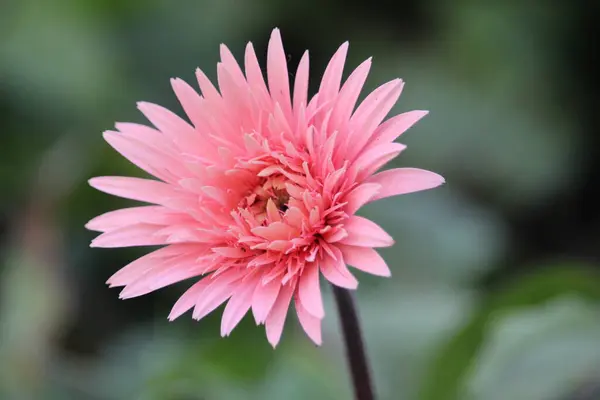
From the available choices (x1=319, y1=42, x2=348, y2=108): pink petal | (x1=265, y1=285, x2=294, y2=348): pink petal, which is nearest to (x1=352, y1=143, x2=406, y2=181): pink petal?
(x1=319, y1=42, x2=348, y2=108): pink petal

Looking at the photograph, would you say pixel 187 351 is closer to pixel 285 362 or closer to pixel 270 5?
pixel 285 362

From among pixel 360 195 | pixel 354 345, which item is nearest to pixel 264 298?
pixel 360 195

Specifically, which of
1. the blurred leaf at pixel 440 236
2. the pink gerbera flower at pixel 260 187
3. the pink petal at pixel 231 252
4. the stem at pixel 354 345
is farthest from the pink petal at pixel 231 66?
the blurred leaf at pixel 440 236

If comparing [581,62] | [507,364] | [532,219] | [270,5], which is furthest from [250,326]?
[581,62]

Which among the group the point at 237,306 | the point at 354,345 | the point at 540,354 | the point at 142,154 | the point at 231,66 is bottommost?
the point at 540,354

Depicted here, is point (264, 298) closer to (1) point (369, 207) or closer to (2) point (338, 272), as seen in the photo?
(2) point (338, 272)

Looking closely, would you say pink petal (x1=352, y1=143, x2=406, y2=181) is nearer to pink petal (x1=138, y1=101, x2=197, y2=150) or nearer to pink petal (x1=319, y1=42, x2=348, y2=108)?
pink petal (x1=319, y1=42, x2=348, y2=108)

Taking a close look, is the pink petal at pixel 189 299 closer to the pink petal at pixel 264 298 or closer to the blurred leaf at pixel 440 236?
the pink petal at pixel 264 298
